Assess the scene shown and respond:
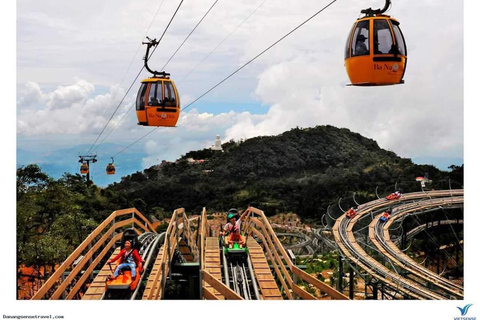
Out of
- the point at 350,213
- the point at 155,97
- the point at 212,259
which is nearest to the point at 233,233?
the point at 212,259

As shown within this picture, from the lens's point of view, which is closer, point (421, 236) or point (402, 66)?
point (402, 66)

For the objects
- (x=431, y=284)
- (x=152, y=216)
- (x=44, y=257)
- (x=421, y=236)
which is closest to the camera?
(x=431, y=284)

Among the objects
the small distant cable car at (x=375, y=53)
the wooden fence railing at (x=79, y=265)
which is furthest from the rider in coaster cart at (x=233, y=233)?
the small distant cable car at (x=375, y=53)

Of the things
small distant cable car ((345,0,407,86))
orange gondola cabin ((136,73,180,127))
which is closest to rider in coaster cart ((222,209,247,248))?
orange gondola cabin ((136,73,180,127))
